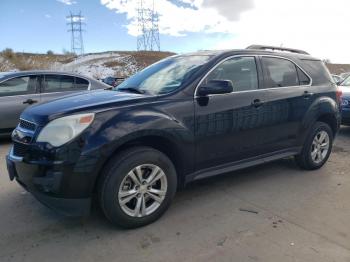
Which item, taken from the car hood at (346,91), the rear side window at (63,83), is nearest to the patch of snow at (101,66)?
the rear side window at (63,83)

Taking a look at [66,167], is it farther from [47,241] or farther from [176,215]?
[176,215]

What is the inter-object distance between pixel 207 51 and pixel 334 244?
2.72 m

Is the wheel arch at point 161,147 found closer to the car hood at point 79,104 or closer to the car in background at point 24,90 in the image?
the car hood at point 79,104

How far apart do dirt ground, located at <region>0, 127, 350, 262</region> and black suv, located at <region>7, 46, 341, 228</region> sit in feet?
0.99

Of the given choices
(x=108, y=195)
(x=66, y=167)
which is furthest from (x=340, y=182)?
(x=66, y=167)

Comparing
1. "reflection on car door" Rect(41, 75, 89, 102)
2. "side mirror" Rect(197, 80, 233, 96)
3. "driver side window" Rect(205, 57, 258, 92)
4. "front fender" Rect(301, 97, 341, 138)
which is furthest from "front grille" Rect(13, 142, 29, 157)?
"reflection on car door" Rect(41, 75, 89, 102)

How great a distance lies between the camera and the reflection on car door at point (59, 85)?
7719 millimetres

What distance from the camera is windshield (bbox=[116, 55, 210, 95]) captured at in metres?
4.25

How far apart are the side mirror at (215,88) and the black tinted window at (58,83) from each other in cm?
466

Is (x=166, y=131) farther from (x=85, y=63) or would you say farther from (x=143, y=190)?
(x=85, y=63)

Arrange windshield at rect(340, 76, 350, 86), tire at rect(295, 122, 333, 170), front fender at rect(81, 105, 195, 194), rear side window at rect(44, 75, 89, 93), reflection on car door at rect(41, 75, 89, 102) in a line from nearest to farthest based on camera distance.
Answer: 1. front fender at rect(81, 105, 195, 194)
2. tire at rect(295, 122, 333, 170)
3. reflection on car door at rect(41, 75, 89, 102)
4. rear side window at rect(44, 75, 89, 93)
5. windshield at rect(340, 76, 350, 86)

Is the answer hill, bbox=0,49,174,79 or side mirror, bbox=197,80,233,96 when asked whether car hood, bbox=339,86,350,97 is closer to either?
side mirror, bbox=197,80,233,96

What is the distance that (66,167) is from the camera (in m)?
3.31

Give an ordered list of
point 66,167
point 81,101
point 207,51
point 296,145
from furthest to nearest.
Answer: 1. point 296,145
2. point 207,51
3. point 81,101
4. point 66,167
